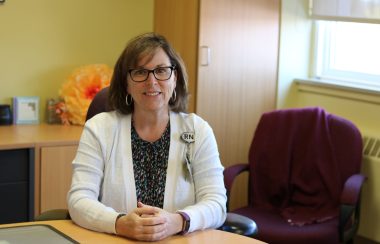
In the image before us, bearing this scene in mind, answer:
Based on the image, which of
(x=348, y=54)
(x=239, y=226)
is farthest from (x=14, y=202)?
(x=348, y=54)

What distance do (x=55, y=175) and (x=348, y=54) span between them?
180 centimetres

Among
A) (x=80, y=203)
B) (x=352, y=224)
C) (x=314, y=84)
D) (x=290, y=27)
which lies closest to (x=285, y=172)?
(x=352, y=224)

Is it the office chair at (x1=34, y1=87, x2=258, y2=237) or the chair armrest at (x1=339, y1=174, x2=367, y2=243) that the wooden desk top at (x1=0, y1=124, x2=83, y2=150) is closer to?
the office chair at (x1=34, y1=87, x2=258, y2=237)

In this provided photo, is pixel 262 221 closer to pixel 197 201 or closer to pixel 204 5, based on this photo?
pixel 197 201

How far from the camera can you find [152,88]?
7.63 ft

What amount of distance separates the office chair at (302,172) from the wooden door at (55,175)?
826 millimetres

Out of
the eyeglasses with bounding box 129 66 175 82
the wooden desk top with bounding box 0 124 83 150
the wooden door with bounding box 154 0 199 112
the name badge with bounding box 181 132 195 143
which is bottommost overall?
the wooden desk top with bounding box 0 124 83 150

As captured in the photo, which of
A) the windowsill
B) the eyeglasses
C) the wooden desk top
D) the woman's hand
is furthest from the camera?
the windowsill

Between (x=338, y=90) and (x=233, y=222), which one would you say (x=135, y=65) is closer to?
(x=233, y=222)

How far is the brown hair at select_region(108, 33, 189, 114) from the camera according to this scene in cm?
235

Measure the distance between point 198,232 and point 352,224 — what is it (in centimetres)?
129

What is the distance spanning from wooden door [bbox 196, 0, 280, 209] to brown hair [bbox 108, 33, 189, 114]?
1.21 metres

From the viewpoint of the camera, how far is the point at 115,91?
95.3 inches

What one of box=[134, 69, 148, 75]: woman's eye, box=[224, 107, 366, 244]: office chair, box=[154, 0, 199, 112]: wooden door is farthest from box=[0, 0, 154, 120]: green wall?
box=[134, 69, 148, 75]: woman's eye
